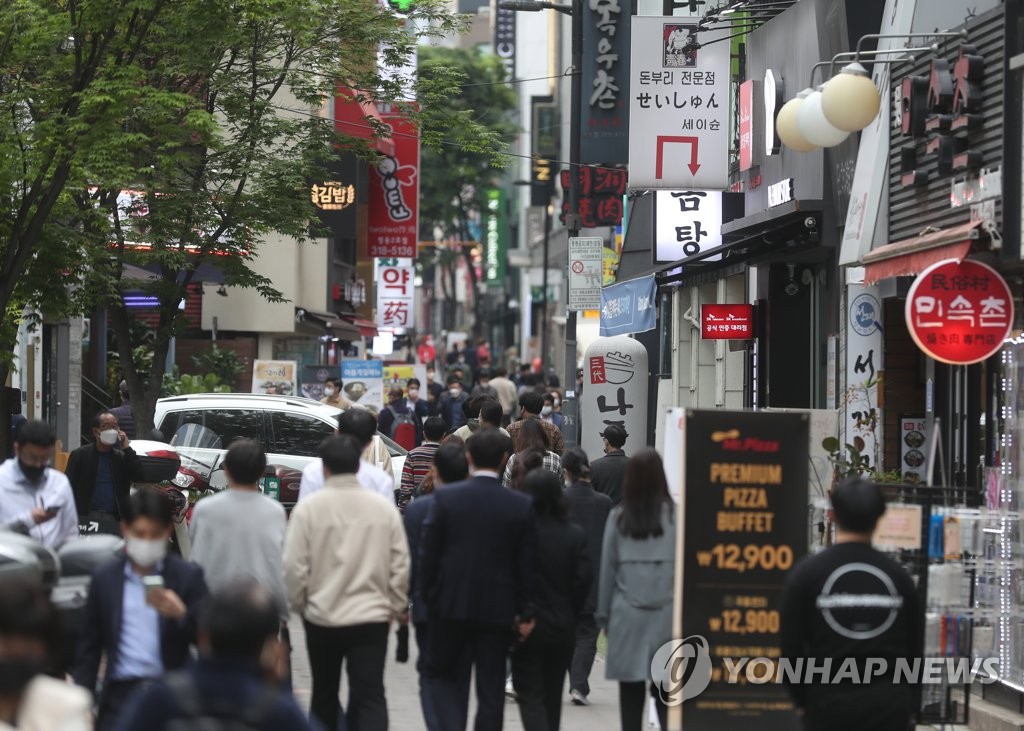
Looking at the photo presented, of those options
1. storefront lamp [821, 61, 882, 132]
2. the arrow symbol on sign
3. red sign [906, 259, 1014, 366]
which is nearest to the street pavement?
red sign [906, 259, 1014, 366]

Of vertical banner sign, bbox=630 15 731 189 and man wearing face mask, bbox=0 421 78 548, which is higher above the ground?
vertical banner sign, bbox=630 15 731 189

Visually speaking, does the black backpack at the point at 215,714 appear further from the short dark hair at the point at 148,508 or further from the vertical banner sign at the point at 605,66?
the vertical banner sign at the point at 605,66

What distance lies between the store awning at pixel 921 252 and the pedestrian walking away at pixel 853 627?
14.0 feet

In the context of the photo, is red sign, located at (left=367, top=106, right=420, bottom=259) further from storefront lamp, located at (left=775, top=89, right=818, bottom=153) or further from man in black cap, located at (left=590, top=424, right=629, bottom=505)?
man in black cap, located at (left=590, top=424, right=629, bottom=505)

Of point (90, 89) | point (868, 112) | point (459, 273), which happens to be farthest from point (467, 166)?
point (459, 273)

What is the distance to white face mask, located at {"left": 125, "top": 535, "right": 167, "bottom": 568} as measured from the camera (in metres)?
6.36

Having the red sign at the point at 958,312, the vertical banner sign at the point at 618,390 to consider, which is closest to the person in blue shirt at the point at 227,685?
the red sign at the point at 958,312

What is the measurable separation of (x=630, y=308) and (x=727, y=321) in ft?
4.67

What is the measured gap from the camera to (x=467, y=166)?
54.8 meters

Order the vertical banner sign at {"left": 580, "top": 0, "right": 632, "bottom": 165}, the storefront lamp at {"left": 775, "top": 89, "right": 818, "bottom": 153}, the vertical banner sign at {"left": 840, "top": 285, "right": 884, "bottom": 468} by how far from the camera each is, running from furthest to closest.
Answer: the vertical banner sign at {"left": 580, "top": 0, "right": 632, "bottom": 165}
the vertical banner sign at {"left": 840, "top": 285, "right": 884, "bottom": 468}
the storefront lamp at {"left": 775, "top": 89, "right": 818, "bottom": 153}

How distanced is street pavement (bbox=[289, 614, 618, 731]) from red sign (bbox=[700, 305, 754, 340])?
25.1ft

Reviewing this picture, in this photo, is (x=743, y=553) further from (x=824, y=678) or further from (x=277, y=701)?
(x=277, y=701)

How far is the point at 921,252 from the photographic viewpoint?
1071 centimetres

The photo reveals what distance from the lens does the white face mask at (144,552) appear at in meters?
6.36
